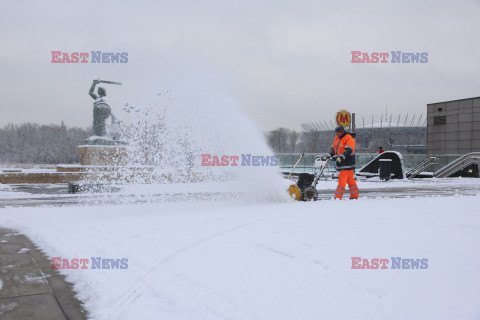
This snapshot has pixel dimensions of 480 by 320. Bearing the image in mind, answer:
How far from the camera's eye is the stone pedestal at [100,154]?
62.8ft

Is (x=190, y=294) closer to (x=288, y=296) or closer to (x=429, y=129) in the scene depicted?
(x=288, y=296)

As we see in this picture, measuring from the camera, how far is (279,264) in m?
3.74

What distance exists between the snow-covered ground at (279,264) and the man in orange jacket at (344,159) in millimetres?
2042

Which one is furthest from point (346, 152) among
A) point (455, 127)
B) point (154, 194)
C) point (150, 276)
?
point (455, 127)

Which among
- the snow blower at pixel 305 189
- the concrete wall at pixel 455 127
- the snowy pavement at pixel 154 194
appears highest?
the concrete wall at pixel 455 127

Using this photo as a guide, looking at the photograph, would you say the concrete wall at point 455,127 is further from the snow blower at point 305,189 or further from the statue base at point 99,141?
the statue base at point 99,141

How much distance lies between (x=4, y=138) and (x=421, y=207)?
109 meters

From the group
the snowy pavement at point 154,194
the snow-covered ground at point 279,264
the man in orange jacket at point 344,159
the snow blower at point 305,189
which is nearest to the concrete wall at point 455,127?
the snowy pavement at point 154,194

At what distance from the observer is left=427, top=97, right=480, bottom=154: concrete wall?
31.7 m

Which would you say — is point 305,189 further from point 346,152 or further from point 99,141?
point 99,141

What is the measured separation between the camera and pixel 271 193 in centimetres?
917

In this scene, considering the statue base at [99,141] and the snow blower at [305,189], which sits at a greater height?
the statue base at [99,141]

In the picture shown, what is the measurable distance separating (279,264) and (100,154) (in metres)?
17.3

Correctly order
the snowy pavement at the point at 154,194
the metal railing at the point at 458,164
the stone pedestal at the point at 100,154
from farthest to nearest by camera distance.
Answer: the metal railing at the point at 458,164
the stone pedestal at the point at 100,154
the snowy pavement at the point at 154,194
